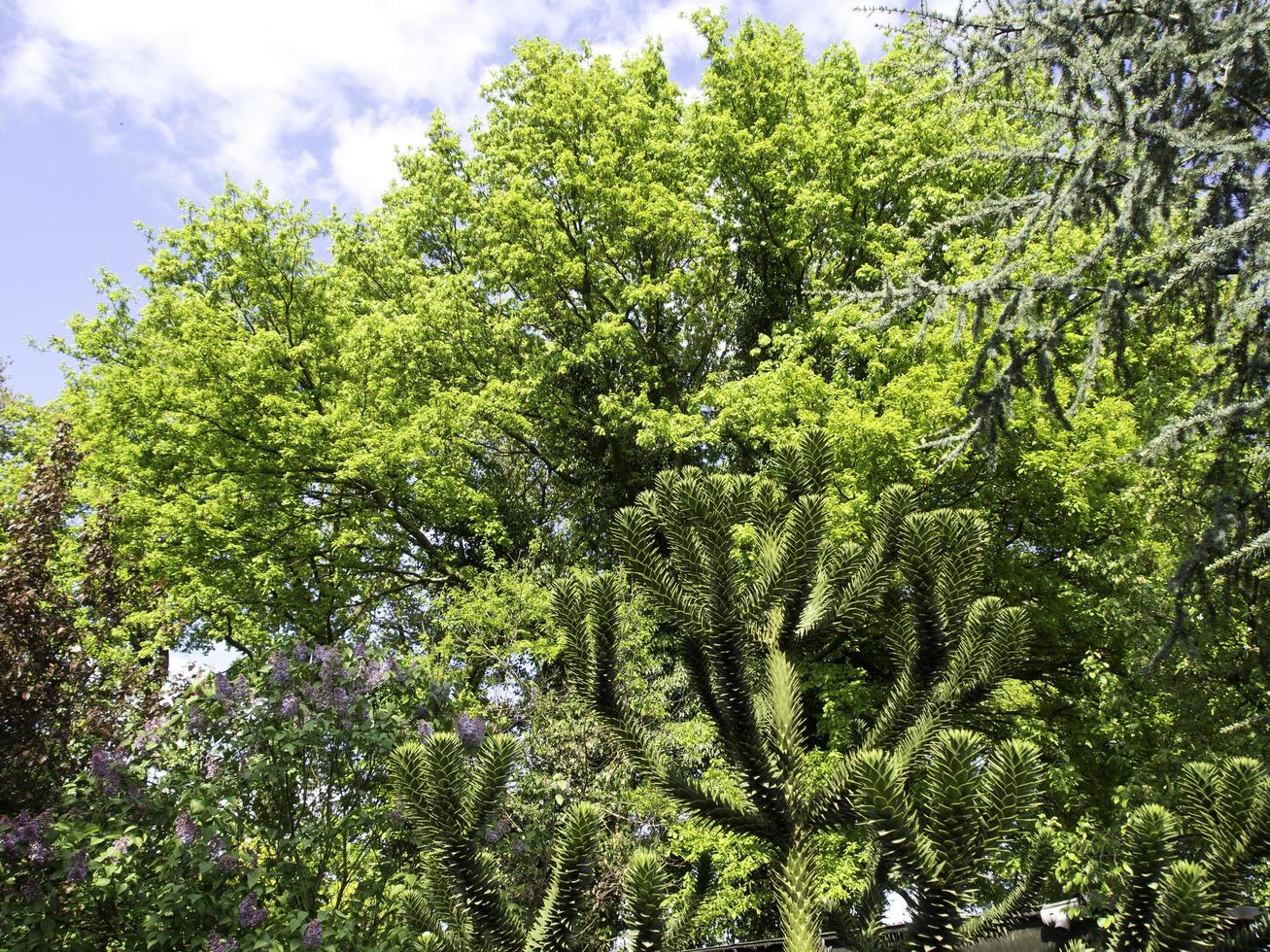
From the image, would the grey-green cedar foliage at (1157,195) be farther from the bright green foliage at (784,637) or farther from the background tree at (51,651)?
the background tree at (51,651)

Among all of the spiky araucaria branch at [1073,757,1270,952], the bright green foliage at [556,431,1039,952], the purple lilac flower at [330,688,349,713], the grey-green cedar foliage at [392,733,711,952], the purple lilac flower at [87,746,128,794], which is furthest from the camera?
the purple lilac flower at [330,688,349,713]

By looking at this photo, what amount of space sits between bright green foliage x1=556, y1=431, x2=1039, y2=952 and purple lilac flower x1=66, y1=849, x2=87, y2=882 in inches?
150

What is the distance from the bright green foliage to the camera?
4207 mm

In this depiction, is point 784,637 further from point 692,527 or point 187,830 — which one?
point 187,830

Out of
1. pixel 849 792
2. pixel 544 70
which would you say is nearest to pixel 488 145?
pixel 544 70

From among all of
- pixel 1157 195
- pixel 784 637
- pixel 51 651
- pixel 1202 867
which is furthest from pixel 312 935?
pixel 1157 195

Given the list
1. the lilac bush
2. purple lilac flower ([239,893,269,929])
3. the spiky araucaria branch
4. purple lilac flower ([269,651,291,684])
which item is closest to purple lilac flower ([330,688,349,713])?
the lilac bush

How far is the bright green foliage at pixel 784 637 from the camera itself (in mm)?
4207

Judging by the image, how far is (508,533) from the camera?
16.3 m

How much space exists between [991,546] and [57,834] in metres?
10.0

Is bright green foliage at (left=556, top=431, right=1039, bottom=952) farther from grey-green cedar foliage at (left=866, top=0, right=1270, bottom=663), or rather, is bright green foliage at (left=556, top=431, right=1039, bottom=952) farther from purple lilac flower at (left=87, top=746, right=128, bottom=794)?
purple lilac flower at (left=87, top=746, right=128, bottom=794)

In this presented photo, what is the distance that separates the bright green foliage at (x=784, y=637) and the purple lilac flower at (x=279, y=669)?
3.43 meters

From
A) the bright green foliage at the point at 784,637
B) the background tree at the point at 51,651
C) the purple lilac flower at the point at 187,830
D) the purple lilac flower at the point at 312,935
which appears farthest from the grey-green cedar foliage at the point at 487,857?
the background tree at the point at 51,651

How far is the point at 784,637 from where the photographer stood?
15.2ft
